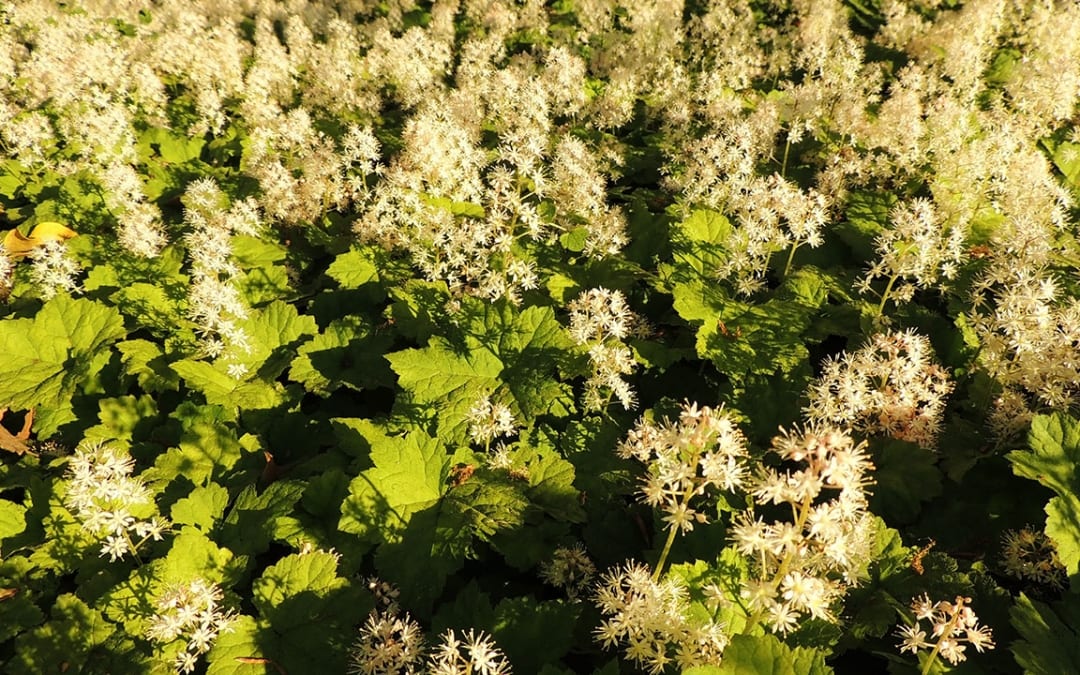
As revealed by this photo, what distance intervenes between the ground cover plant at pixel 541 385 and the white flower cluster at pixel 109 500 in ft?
0.09

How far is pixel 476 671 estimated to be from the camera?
2521 mm

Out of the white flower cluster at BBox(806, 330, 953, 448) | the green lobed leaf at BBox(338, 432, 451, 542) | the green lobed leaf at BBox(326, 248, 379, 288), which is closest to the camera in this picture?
the green lobed leaf at BBox(338, 432, 451, 542)

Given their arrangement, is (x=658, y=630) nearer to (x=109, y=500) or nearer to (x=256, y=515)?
(x=256, y=515)

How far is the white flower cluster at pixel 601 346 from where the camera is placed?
3.87m

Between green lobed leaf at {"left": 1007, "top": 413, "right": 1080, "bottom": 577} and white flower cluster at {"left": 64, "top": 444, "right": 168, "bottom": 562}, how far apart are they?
4271mm

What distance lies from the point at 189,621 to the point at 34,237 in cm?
472

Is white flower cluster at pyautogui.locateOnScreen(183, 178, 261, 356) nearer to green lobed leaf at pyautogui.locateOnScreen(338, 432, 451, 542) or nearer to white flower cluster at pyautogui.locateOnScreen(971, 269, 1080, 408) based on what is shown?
green lobed leaf at pyautogui.locateOnScreen(338, 432, 451, 542)

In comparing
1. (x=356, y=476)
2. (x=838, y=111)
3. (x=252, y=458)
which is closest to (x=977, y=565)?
(x=356, y=476)

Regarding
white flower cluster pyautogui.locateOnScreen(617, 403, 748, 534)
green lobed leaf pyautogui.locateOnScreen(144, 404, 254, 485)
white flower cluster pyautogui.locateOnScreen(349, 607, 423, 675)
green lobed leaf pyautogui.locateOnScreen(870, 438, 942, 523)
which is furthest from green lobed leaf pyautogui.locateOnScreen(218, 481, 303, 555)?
green lobed leaf pyautogui.locateOnScreen(870, 438, 942, 523)

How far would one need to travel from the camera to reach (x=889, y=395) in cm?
361

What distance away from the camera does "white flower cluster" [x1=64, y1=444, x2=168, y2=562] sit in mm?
2951

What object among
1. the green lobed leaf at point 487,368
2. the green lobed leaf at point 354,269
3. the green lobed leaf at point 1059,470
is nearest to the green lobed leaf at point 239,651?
the green lobed leaf at point 487,368

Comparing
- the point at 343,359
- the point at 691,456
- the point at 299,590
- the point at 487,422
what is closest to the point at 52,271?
the point at 343,359

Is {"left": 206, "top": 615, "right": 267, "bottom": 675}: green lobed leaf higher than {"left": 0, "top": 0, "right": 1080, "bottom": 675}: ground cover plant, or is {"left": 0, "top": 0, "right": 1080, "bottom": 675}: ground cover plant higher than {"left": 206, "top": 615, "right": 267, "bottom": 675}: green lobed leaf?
{"left": 0, "top": 0, "right": 1080, "bottom": 675}: ground cover plant
